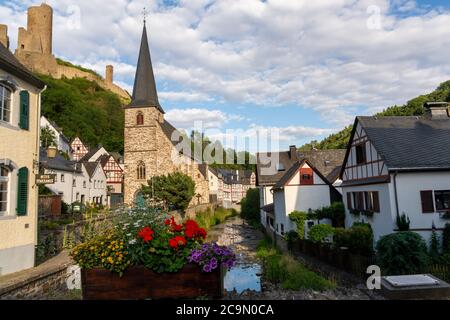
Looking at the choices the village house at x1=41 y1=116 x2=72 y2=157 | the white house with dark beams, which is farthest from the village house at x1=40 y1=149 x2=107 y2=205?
the white house with dark beams

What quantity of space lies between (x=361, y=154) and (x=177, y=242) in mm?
15581

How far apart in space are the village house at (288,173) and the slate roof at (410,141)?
6465 millimetres

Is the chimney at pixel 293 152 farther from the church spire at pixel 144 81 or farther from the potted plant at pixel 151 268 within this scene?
the potted plant at pixel 151 268

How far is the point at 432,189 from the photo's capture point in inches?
549

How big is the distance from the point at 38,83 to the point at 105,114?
2934 inches

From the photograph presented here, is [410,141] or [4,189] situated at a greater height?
[410,141]

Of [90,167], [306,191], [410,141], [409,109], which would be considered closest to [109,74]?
[90,167]

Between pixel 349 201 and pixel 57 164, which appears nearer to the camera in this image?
pixel 349 201

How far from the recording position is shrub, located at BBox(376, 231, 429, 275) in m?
A: 10.1

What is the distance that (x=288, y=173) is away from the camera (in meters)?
24.5

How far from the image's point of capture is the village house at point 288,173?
2295 centimetres

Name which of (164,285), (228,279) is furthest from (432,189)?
(164,285)

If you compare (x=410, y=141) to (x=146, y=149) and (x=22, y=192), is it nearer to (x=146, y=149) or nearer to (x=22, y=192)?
(x=22, y=192)

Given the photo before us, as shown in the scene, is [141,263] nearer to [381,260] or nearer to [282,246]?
[381,260]
